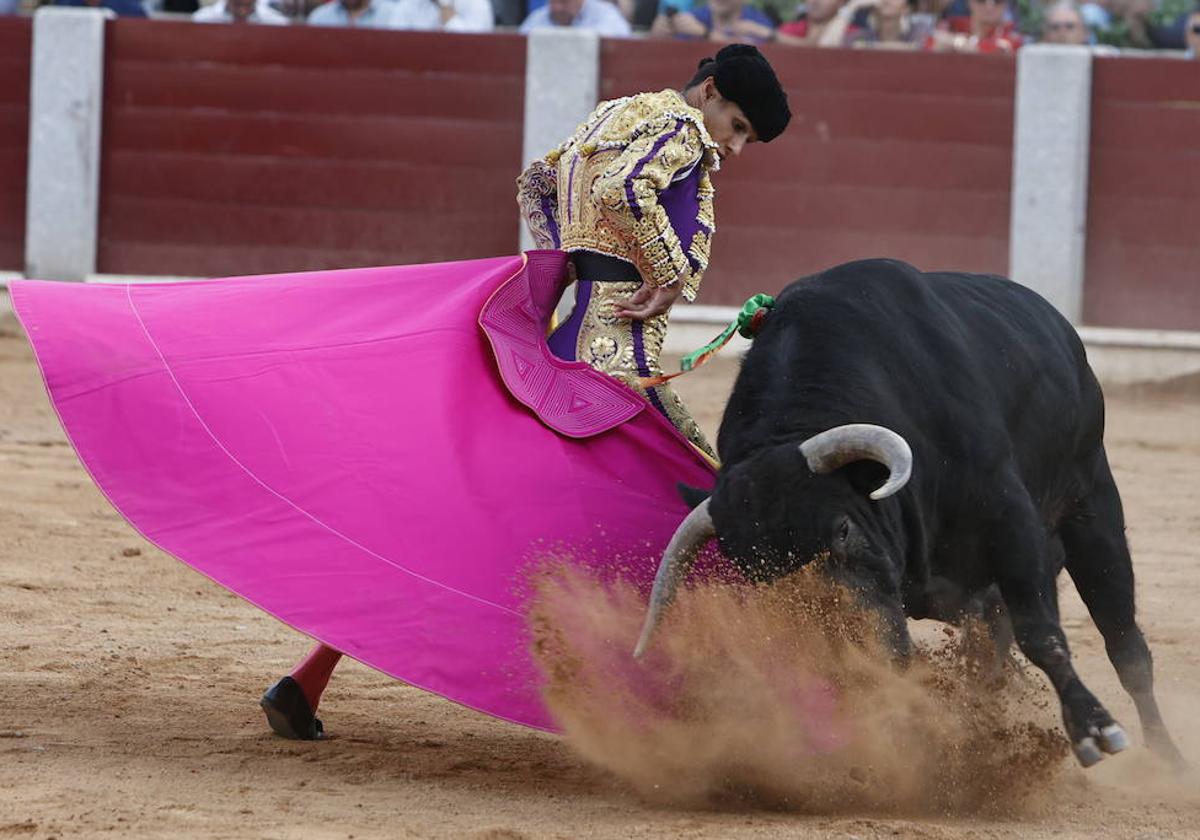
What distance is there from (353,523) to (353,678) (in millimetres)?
955

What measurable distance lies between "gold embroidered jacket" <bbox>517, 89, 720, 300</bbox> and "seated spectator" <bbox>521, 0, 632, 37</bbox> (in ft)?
18.8

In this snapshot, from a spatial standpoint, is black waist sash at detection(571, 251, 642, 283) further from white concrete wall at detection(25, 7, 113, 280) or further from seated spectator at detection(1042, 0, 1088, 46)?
white concrete wall at detection(25, 7, 113, 280)

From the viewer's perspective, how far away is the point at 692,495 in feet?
9.77

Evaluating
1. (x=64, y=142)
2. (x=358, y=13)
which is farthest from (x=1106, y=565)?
(x=64, y=142)

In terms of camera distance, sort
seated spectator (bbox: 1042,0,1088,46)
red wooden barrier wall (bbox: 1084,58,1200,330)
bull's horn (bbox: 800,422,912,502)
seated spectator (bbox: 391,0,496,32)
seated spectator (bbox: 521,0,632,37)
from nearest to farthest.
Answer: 1. bull's horn (bbox: 800,422,912,502)
2. red wooden barrier wall (bbox: 1084,58,1200,330)
3. seated spectator (bbox: 1042,0,1088,46)
4. seated spectator (bbox: 521,0,632,37)
5. seated spectator (bbox: 391,0,496,32)

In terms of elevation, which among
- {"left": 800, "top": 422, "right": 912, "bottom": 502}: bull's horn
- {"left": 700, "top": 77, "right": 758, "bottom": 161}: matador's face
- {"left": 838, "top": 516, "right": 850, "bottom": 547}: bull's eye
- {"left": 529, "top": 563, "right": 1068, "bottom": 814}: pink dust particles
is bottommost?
{"left": 529, "top": 563, "right": 1068, "bottom": 814}: pink dust particles

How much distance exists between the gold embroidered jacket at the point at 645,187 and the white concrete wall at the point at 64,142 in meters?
6.25

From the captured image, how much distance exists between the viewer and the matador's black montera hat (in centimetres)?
318

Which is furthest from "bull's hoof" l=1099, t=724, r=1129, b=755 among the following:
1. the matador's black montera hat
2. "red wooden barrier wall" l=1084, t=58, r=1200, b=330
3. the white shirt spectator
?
the white shirt spectator

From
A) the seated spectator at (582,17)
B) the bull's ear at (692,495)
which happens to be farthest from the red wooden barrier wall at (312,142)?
the bull's ear at (692,495)

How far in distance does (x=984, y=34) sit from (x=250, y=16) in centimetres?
344

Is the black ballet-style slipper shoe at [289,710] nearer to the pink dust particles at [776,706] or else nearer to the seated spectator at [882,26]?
the pink dust particles at [776,706]

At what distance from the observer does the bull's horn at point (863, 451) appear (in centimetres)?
265

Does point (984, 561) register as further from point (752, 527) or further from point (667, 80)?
point (667, 80)
